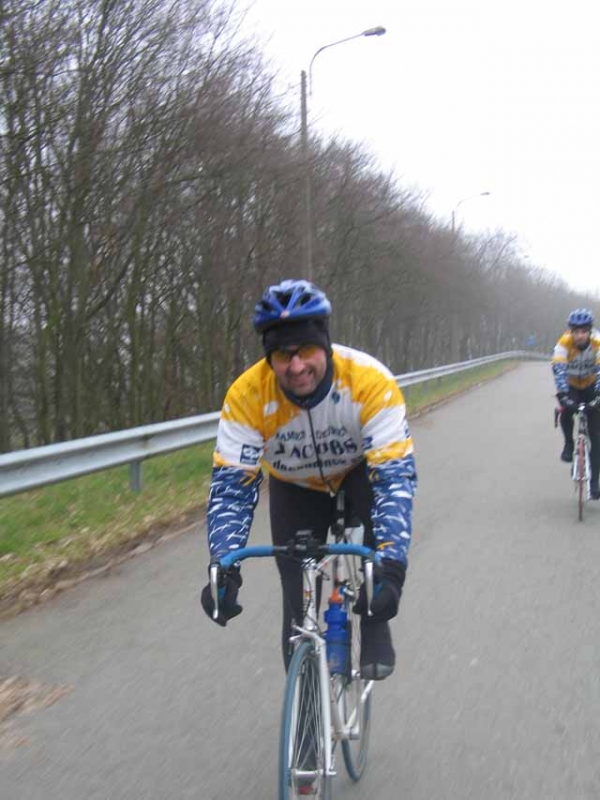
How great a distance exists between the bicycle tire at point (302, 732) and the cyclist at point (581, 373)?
21.3ft

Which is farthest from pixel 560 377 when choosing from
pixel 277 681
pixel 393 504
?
pixel 393 504

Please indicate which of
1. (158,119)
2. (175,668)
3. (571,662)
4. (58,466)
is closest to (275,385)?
(175,668)

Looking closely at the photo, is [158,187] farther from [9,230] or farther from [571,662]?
[571,662]

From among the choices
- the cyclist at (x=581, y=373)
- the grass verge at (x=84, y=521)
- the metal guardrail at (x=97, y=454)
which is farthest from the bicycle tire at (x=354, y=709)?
the cyclist at (x=581, y=373)

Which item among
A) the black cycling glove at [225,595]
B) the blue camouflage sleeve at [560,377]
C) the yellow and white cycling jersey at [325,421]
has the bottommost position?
the blue camouflage sleeve at [560,377]

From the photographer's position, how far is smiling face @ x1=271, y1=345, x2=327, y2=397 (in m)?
3.26

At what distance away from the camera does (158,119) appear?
16344 millimetres

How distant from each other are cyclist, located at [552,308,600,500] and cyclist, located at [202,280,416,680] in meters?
5.83

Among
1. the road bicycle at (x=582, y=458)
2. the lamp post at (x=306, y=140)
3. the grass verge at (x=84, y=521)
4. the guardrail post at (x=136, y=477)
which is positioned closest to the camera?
the grass verge at (x=84, y=521)

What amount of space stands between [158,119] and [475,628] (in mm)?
12717

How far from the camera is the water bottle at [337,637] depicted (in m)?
3.30

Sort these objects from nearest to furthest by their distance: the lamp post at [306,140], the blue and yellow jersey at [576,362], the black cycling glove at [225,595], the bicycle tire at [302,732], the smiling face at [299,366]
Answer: the bicycle tire at [302,732] → the black cycling glove at [225,595] → the smiling face at [299,366] → the blue and yellow jersey at [576,362] → the lamp post at [306,140]

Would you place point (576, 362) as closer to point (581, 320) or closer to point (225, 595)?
point (581, 320)

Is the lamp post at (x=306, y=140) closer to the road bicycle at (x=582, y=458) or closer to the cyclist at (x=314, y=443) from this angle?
the road bicycle at (x=582, y=458)
